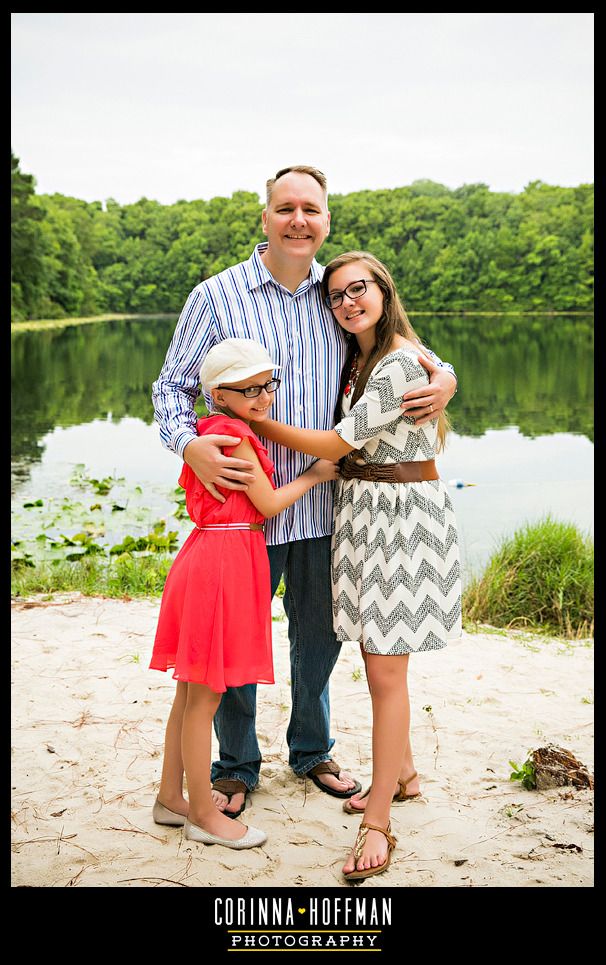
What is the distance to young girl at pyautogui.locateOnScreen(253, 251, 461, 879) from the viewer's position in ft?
8.76

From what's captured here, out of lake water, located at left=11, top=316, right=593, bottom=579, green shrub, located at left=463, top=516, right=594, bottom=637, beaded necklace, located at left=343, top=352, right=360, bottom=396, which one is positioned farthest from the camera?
lake water, located at left=11, top=316, right=593, bottom=579

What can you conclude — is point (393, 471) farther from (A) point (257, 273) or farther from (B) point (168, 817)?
(B) point (168, 817)

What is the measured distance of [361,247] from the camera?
39219 mm

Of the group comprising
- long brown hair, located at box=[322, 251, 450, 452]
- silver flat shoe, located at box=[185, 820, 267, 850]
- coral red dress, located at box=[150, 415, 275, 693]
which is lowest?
silver flat shoe, located at box=[185, 820, 267, 850]

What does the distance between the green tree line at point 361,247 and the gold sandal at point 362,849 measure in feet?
109

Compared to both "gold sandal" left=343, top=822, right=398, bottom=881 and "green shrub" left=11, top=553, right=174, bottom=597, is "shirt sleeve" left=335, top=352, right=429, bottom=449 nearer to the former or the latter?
"gold sandal" left=343, top=822, right=398, bottom=881

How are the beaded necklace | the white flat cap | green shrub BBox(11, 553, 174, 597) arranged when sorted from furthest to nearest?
green shrub BBox(11, 553, 174, 597), the beaded necklace, the white flat cap

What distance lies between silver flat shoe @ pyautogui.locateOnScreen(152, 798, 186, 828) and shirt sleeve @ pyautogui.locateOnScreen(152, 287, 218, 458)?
3.89 ft

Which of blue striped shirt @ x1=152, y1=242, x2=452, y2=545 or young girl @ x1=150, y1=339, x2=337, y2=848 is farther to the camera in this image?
blue striped shirt @ x1=152, y1=242, x2=452, y2=545

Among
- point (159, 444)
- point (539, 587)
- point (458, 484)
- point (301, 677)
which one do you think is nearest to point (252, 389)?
point (301, 677)

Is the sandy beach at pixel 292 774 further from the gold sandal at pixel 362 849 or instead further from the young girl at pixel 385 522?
the young girl at pixel 385 522

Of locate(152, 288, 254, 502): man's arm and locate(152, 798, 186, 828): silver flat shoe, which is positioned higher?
locate(152, 288, 254, 502): man's arm

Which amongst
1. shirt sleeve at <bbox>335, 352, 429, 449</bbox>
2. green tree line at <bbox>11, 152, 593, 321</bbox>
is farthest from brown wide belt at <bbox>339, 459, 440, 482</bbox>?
green tree line at <bbox>11, 152, 593, 321</bbox>
